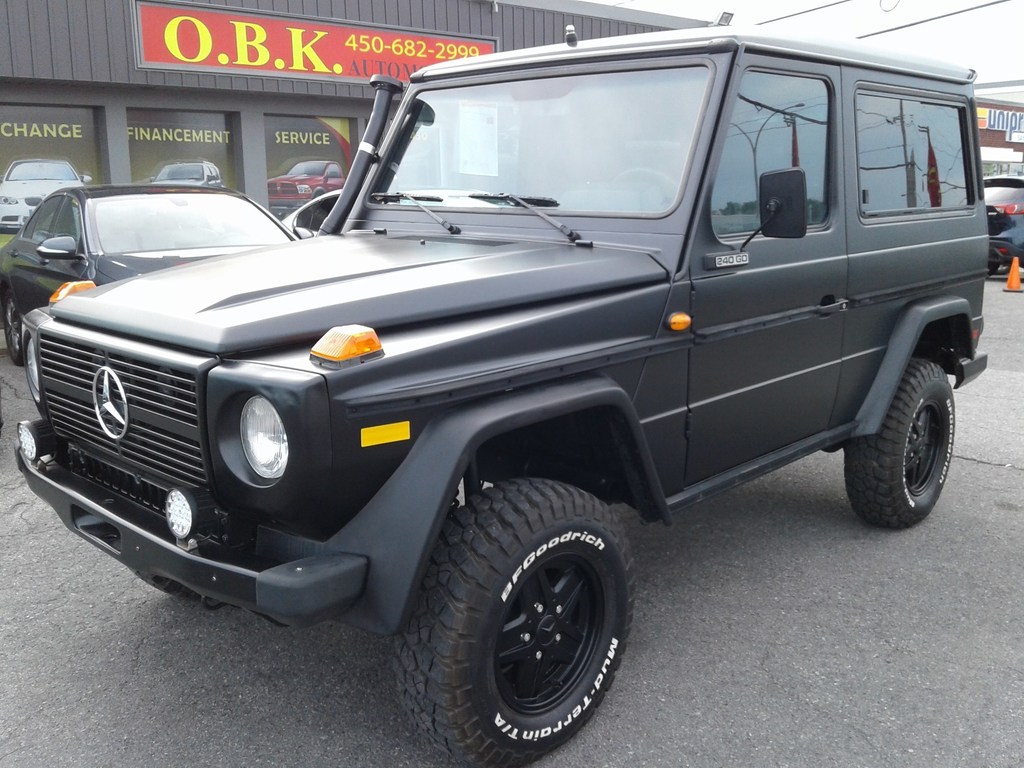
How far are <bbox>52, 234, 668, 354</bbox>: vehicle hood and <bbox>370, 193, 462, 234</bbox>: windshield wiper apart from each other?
0.16 m

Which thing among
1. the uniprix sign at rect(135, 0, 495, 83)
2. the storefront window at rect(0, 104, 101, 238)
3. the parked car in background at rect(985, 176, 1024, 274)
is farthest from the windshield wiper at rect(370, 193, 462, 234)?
the parked car in background at rect(985, 176, 1024, 274)

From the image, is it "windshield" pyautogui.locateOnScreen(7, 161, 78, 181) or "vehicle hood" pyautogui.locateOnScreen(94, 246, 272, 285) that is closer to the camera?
"vehicle hood" pyautogui.locateOnScreen(94, 246, 272, 285)

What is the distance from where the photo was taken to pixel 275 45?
12.0 m

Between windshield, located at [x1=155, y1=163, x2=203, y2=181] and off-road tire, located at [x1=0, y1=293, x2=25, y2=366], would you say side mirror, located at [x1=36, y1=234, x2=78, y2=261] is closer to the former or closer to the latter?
off-road tire, located at [x1=0, y1=293, x2=25, y2=366]

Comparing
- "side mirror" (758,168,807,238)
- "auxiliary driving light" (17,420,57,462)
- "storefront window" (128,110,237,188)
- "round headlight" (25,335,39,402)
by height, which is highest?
"storefront window" (128,110,237,188)

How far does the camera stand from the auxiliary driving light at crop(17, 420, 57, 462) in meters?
2.97

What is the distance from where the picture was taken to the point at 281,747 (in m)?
2.75

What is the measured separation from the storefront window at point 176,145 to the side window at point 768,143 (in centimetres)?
1002

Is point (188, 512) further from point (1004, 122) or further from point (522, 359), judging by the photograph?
point (1004, 122)

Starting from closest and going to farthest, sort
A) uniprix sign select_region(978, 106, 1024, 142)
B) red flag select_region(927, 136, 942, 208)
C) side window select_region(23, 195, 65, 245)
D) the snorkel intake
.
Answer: the snorkel intake → red flag select_region(927, 136, 942, 208) → side window select_region(23, 195, 65, 245) → uniprix sign select_region(978, 106, 1024, 142)

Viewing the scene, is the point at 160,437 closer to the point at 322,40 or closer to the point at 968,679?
the point at 968,679

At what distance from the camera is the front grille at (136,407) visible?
238 cm

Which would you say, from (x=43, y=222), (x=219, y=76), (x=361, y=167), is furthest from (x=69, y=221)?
(x=219, y=76)

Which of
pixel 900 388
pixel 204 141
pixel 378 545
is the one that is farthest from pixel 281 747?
pixel 204 141
